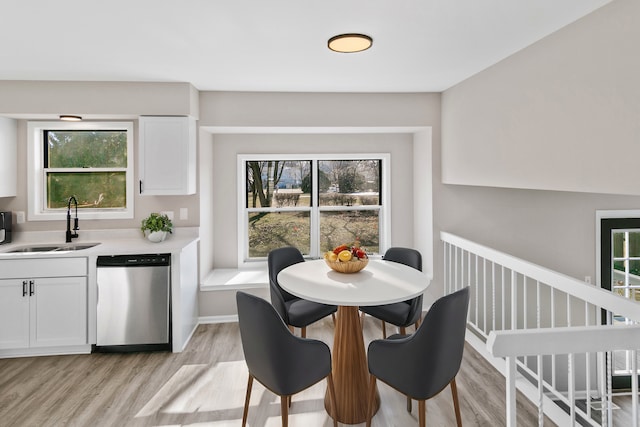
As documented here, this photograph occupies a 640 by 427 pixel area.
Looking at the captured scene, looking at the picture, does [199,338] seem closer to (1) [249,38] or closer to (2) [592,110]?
(1) [249,38]

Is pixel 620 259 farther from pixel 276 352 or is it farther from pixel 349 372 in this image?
pixel 276 352

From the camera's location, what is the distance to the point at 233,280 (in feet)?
13.4

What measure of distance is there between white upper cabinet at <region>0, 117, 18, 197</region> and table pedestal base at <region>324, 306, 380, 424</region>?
11.8 ft

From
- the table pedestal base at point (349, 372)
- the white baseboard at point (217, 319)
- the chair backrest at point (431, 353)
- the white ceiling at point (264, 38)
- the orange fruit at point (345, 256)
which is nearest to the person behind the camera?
the chair backrest at point (431, 353)

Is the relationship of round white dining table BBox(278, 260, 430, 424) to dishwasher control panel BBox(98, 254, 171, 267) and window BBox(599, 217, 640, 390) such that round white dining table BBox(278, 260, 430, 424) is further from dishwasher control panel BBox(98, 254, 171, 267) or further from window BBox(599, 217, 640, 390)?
window BBox(599, 217, 640, 390)

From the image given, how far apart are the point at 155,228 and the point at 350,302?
95.8 inches

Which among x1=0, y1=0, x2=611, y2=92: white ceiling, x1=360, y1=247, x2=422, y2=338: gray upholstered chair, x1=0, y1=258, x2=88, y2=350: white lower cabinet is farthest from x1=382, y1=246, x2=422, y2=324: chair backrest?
x1=0, y1=258, x2=88, y2=350: white lower cabinet

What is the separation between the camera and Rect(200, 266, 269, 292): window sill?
3943 millimetres

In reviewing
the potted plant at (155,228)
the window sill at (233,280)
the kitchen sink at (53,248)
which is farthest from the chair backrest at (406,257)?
the kitchen sink at (53,248)

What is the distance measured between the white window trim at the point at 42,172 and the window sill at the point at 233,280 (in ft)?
3.71

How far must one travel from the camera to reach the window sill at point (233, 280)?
12.9ft

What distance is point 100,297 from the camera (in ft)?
10.7

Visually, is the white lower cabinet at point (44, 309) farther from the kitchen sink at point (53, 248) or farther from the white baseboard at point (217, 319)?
the white baseboard at point (217, 319)

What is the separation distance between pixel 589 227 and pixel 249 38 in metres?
4.17
